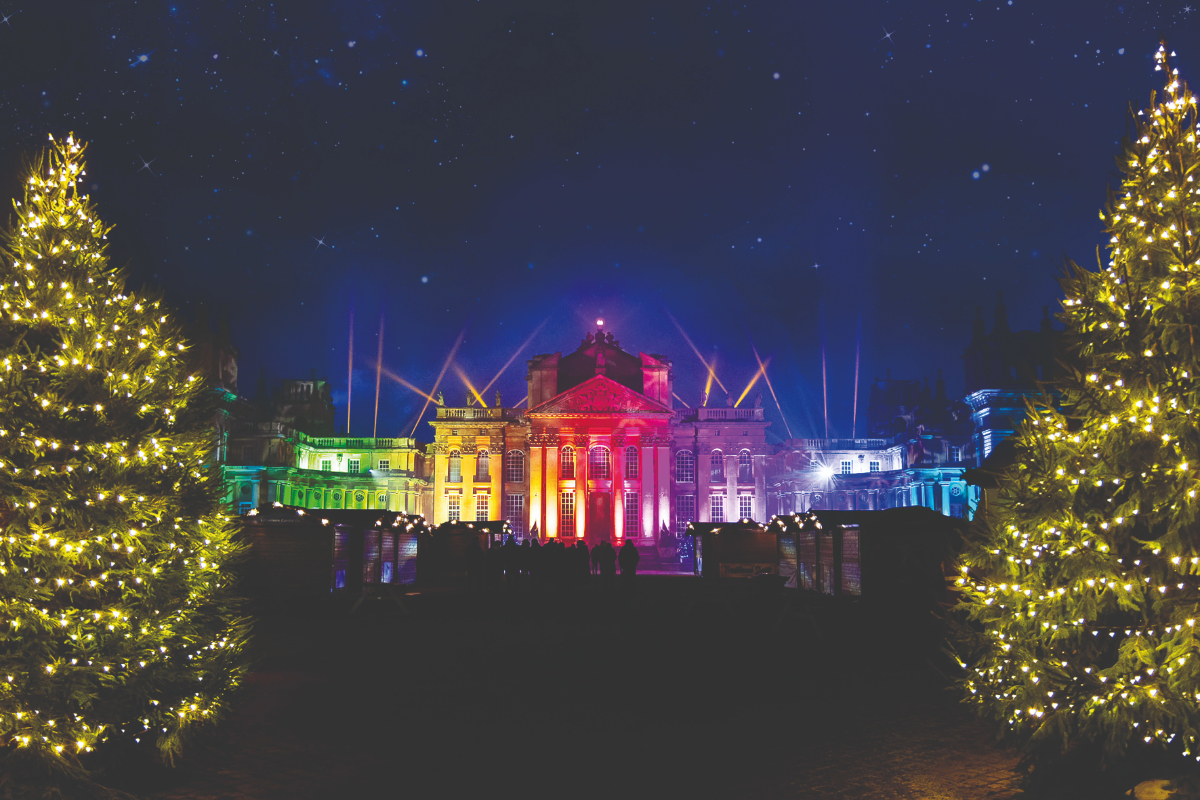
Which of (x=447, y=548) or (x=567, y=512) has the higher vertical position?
(x=567, y=512)

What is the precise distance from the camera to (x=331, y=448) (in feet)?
205

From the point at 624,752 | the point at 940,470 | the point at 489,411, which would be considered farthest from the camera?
the point at 489,411

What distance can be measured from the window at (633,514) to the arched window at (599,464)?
2151 millimetres

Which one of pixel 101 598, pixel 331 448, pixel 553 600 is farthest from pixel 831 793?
pixel 331 448

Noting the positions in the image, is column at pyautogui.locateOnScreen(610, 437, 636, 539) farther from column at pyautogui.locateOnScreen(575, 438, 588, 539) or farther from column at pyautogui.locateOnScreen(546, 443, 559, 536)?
column at pyautogui.locateOnScreen(546, 443, 559, 536)

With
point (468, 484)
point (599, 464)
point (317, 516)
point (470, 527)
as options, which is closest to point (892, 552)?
point (317, 516)

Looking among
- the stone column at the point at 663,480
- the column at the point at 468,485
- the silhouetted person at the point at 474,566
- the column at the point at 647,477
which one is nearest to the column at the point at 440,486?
the column at the point at 468,485

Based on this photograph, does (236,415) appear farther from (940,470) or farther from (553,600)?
(940,470)

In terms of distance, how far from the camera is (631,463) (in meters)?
56.8

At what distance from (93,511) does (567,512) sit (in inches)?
2024

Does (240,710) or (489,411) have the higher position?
(489,411)

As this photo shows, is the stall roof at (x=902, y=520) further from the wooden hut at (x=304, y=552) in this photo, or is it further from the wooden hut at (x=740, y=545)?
the wooden hut at (x=304, y=552)

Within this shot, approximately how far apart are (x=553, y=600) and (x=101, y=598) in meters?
14.7

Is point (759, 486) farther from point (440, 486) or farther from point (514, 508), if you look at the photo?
point (440, 486)
